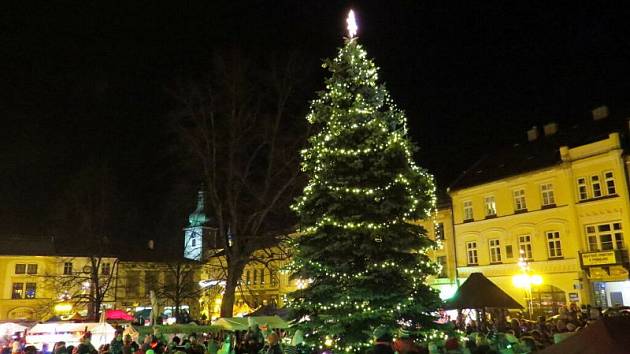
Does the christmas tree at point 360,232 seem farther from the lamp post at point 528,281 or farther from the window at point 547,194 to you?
the window at point 547,194

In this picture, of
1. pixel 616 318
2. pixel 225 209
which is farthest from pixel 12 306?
pixel 616 318

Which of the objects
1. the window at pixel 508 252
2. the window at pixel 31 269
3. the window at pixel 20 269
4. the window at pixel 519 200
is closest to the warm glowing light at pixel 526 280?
the window at pixel 508 252

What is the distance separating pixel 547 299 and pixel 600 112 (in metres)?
11.6

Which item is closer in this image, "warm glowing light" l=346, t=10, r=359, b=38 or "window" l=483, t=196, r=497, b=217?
"warm glowing light" l=346, t=10, r=359, b=38

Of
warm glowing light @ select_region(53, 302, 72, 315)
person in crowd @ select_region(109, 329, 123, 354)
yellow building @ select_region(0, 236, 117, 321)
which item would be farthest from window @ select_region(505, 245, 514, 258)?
yellow building @ select_region(0, 236, 117, 321)

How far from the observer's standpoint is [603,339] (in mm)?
3361

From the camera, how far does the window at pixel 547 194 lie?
29.7m

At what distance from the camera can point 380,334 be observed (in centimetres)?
718

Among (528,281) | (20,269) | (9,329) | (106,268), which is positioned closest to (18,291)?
(20,269)

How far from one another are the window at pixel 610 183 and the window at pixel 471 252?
31.9 ft

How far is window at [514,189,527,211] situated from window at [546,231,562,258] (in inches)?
93.7

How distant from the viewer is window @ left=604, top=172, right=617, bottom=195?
2640 cm

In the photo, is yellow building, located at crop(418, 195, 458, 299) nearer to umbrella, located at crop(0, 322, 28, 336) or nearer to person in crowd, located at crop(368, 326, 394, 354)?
umbrella, located at crop(0, 322, 28, 336)

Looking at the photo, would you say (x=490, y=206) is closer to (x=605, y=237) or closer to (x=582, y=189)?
(x=582, y=189)
